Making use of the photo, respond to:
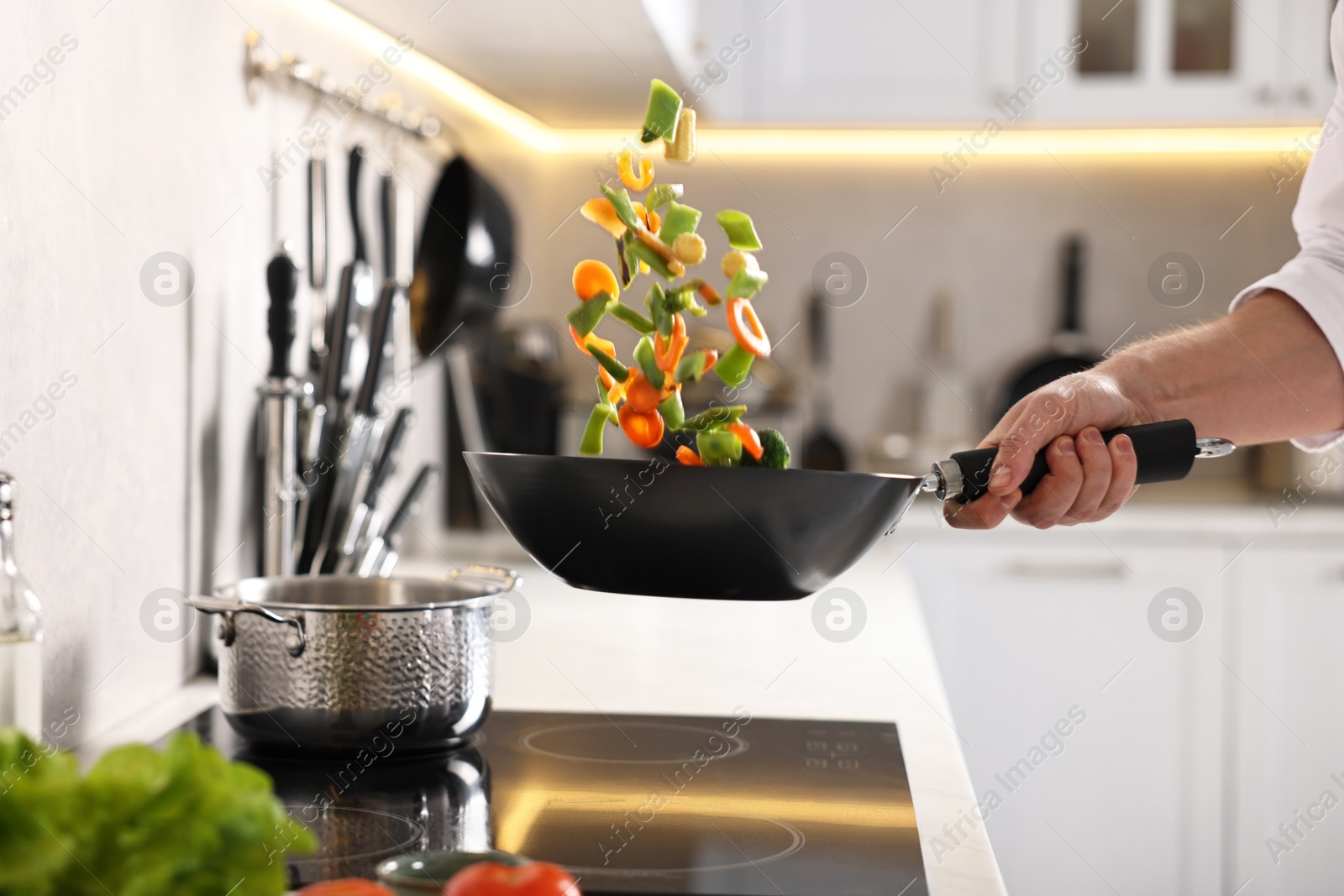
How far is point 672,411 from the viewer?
2.44 ft

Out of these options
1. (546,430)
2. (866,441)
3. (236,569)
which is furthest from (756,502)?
(866,441)

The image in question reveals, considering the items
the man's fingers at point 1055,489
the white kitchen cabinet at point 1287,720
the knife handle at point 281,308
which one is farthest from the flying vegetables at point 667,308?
the white kitchen cabinet at point 1287,720

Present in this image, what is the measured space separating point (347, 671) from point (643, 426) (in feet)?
0.84

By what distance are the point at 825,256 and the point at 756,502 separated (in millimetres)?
1894

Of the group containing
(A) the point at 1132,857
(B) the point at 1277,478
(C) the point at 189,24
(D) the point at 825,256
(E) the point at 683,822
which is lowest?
(A) the point at 1132,857

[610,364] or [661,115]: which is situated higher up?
[661,115]

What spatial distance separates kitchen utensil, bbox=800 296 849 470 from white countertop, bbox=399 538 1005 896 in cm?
86

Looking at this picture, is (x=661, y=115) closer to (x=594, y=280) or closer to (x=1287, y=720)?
(x=594, y=280)

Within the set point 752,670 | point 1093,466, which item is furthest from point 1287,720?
point 1093,466

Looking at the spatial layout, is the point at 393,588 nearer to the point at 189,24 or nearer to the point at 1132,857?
the point at 189,24

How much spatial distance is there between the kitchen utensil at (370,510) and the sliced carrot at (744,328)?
0.58m

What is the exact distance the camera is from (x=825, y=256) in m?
2.54

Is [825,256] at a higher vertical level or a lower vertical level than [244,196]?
higher

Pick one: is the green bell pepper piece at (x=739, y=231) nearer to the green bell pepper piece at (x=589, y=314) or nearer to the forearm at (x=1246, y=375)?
the green bell pepper piece at (x=589, y=314)
